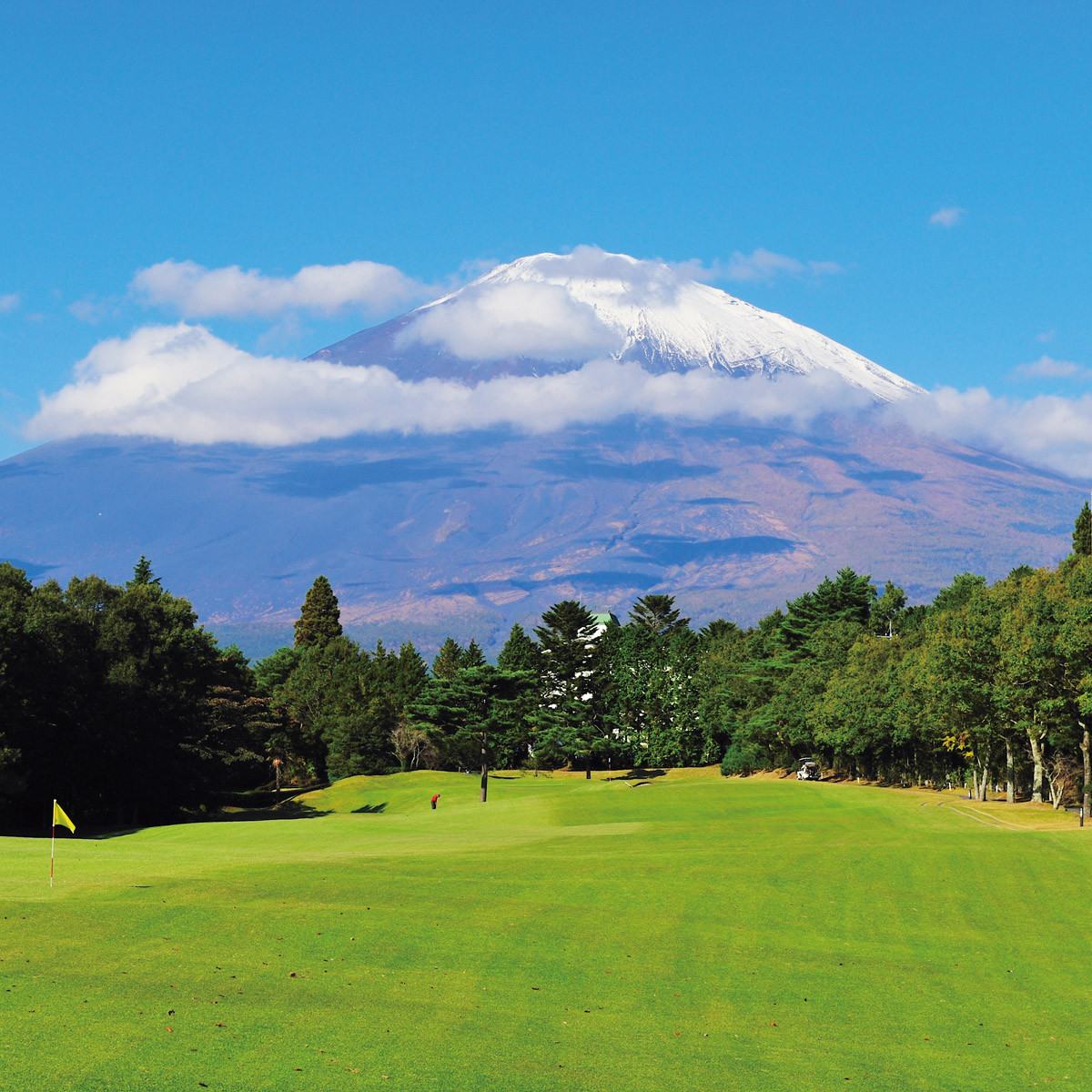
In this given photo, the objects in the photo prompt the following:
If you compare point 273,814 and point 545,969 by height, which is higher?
point 545,969

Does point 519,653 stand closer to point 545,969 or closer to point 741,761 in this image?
point 741,761

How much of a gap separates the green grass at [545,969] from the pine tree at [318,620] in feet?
360

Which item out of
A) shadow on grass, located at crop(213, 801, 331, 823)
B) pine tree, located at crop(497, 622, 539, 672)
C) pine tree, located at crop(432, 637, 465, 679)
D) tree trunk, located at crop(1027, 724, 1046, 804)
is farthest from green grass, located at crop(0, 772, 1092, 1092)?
pine tree, located at crop(432, 637, 465, 679)

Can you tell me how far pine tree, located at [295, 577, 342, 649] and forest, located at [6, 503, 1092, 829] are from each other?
32 centimetres

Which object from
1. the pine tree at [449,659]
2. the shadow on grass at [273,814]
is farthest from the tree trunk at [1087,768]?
the pine tree at [449,659]

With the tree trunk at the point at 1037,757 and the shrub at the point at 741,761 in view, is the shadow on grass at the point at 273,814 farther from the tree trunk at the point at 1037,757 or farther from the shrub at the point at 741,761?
the tree trunk at the point at 1037,757

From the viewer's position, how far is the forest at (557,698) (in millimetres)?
59062

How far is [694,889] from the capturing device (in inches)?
1160

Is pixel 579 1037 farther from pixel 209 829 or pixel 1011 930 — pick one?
pixel 209 829

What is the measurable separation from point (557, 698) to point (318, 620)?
139 ft

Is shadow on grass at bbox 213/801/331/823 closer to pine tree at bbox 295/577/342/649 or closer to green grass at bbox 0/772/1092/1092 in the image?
green grass at bbox 0/772/1092/1092

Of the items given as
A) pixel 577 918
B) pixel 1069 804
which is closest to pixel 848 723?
pixel 1069 804

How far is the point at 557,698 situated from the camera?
403ft

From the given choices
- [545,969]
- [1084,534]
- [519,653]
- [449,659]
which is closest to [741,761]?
[519,653]
